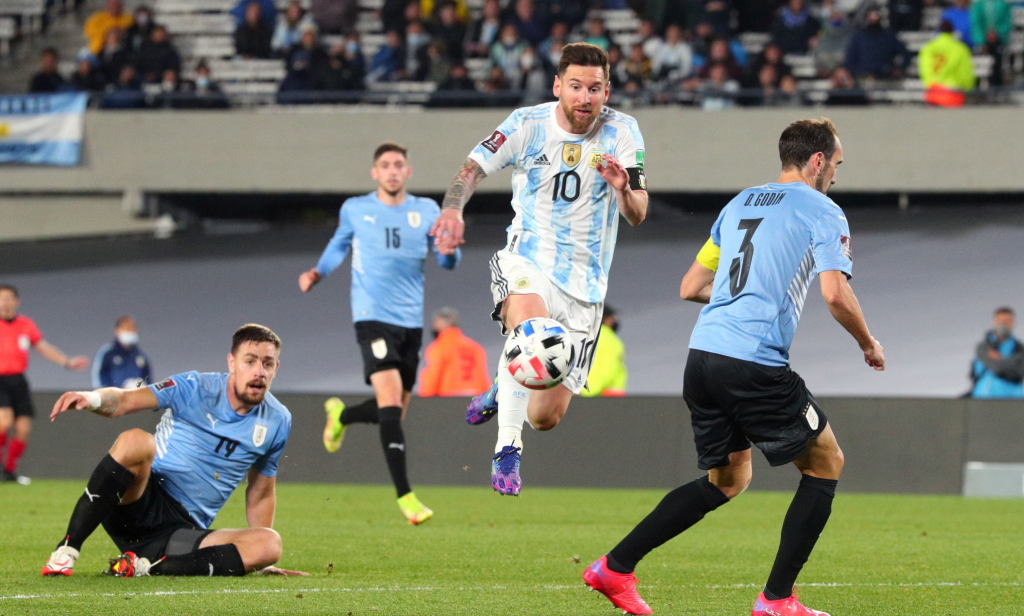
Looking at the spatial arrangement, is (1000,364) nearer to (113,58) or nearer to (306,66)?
(306,66)

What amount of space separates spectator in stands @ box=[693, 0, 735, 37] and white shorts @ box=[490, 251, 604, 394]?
509 inches

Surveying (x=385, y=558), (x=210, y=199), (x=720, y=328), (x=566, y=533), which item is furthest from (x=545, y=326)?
(x=210, y=199)

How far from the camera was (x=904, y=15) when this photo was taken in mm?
17906

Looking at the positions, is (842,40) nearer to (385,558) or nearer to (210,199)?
(210,199)

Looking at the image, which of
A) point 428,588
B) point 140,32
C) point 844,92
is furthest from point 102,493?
point 140,32

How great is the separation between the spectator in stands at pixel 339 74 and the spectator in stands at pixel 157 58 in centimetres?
231

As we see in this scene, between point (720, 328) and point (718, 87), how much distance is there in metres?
12.8

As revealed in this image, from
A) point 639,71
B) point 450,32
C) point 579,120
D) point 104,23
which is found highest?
point 450,32

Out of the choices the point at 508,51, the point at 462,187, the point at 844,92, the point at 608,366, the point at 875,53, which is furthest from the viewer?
the point at 508,51

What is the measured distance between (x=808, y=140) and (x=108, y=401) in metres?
2.90

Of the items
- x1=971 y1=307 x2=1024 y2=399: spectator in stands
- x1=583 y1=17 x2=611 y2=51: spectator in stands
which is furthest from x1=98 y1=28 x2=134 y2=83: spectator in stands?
x1=971 y1=307 x2=1024 y2=399: spectator in stands

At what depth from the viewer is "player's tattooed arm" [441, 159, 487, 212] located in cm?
545

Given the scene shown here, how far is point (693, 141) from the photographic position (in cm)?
1692

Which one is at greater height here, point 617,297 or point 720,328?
point 720,328
